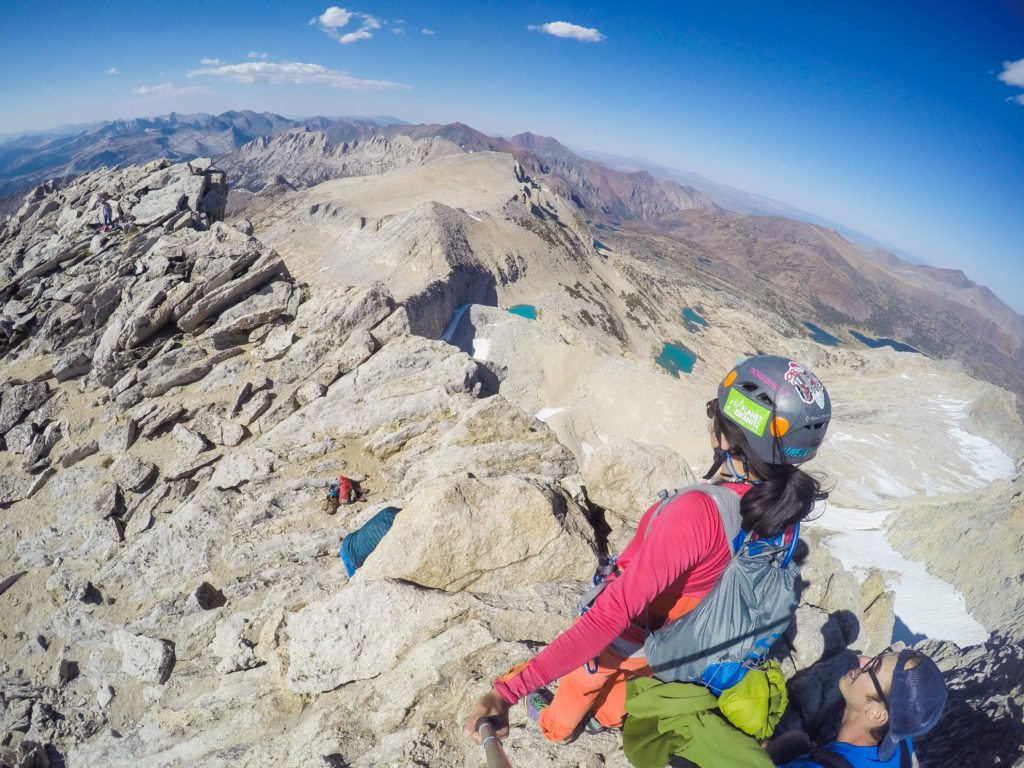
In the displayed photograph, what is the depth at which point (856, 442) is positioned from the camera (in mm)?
35000

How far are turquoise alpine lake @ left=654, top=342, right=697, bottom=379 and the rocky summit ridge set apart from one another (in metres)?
27.4

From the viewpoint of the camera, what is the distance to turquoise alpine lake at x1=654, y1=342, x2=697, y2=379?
67.9 metres

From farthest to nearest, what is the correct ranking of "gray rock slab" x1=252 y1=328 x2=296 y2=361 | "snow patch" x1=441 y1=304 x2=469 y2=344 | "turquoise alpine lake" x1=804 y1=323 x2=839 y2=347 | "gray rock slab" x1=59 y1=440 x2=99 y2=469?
1. "turquoise alpine lake" x1=804 y1=323 x2=839 y2=347
2. "snow patch" x1=441 y1=304 x2=469 y2=344
3. "gray rock slab" x1=252 y1=328 x2=296 y2=361
4. "gray rock slab" x1=59 y1=440 x2=99 y2=469

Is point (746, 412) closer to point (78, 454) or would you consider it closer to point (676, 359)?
point (78, 454)

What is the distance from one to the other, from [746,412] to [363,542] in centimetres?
904

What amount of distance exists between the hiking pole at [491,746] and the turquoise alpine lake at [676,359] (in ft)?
215

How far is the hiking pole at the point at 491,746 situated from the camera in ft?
10.6

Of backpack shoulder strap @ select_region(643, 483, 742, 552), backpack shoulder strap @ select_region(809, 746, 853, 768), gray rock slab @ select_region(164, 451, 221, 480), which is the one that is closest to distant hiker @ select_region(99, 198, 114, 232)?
gray rock slab @ select_region(164, 451, 221, 480)

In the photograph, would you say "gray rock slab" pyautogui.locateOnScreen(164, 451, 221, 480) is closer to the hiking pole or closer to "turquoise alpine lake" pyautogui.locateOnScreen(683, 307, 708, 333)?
the hiking pole

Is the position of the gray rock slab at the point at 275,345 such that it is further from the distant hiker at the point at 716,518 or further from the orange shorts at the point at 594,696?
the distant hiker at the point at 716,518

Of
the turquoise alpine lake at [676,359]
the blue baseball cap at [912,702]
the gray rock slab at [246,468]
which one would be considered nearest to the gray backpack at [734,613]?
the blue baseball cap at [912,702]

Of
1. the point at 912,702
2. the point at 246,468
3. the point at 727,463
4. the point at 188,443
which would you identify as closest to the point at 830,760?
the point at 912,702

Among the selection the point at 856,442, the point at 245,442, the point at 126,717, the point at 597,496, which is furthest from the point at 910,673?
the point at 856,442

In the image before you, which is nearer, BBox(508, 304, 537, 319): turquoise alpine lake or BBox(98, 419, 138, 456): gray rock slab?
BBox(98, 419, 138, 456): gray rock slab
